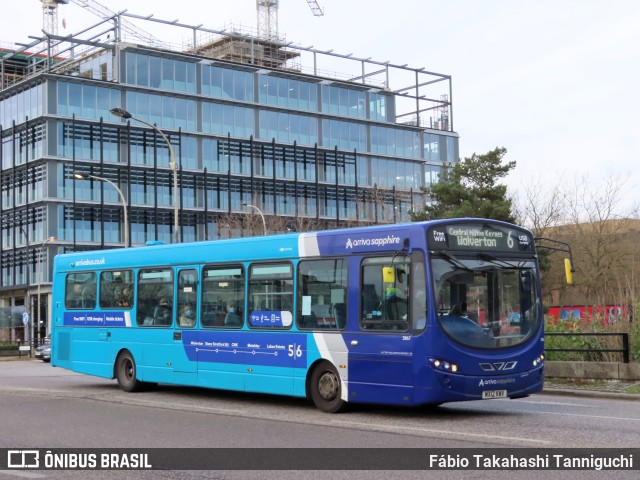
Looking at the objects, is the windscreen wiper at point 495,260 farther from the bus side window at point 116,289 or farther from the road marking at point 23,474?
the bus side window at point 116,289

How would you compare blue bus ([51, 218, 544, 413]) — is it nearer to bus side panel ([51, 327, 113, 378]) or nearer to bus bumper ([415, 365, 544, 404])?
bus bumper ([415, 365, 544, 404])

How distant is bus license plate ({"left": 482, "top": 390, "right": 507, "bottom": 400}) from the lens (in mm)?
13352

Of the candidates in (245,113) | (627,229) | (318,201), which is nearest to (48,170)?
(245,113)

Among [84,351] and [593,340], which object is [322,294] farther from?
[84,351]

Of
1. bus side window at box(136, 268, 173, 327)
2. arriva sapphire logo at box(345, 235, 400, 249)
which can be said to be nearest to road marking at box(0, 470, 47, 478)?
arriva sapphire logo at box(345, 235, 400, 249)

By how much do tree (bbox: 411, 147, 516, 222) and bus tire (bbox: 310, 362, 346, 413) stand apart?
37791mm

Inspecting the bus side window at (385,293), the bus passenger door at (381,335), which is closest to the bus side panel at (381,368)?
the bus passenger door at (381,335)

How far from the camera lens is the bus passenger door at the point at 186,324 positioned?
1738 cm

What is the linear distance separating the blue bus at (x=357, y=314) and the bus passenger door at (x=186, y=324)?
26 mm

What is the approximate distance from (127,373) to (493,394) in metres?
Result: 8.71

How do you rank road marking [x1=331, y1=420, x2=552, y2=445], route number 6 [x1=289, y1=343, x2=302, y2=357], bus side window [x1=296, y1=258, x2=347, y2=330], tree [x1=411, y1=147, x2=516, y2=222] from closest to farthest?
road marking [x1=331, y1=420, x2=552, y2=445]
bus side window [x1=296, y1=258, x2=347, y2=330]
route number 6 [x1=289, y1=343, x2=302, y2=357]
tree [x1=411, y1=147, x2=516, y2=222]

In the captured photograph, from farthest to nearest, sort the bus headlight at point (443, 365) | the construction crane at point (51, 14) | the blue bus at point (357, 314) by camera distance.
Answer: the construction crane at point (51, 14)
the blue bus at point (357, 314)
the bus headlight at point (443, 365)

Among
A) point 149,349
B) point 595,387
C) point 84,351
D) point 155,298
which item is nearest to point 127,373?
point 149,349

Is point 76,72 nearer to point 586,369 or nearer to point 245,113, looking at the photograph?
point 245,113
